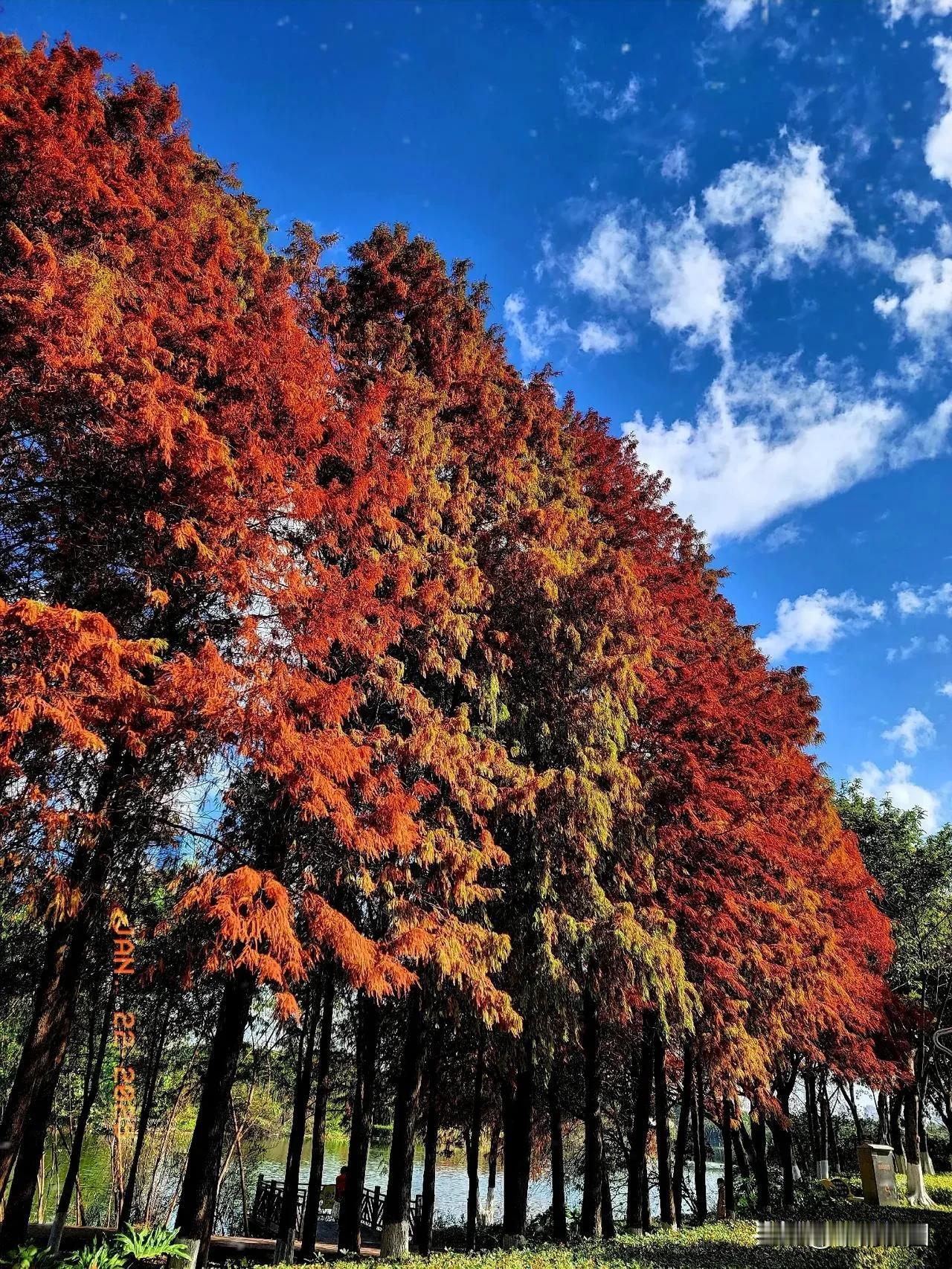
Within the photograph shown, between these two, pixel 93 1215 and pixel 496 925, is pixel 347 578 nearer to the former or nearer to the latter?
pixel 496 925

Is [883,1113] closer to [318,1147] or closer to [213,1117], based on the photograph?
[318,1147]

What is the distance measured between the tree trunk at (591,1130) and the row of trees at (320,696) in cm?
6

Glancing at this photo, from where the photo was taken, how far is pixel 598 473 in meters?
18.8

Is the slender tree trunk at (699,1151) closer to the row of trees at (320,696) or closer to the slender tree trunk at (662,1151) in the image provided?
the slender tree trunk at (662,1151)

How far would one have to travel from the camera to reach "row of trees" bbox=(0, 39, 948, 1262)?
7.70 metres

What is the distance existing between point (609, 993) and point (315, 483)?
351 inches

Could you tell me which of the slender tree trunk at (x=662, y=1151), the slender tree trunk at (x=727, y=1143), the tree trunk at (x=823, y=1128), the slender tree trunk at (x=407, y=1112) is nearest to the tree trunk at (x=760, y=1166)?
the slender tree trunk at (x=727, y=1143)

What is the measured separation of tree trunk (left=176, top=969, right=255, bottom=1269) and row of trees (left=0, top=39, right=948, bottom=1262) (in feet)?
0.13

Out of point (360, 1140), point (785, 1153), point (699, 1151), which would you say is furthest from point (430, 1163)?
point (785, 1153)

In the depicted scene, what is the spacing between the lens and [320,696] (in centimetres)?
831

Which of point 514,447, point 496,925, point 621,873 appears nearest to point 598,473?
point 514,447

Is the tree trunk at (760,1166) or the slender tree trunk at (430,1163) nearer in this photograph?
the slender tree trunk at (430,1163)

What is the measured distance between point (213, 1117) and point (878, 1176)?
14799 millimetres

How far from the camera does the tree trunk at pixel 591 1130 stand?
12.4 metres
